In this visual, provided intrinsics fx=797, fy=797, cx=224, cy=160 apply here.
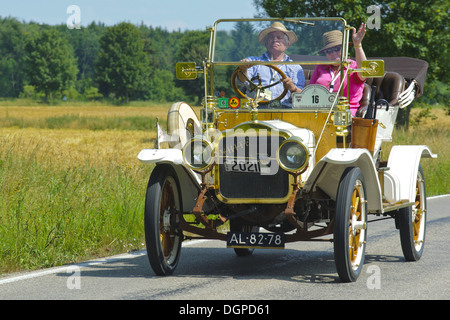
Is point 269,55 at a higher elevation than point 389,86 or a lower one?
higher

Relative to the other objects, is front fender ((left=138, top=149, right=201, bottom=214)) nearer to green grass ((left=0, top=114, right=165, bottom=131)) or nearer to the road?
the road

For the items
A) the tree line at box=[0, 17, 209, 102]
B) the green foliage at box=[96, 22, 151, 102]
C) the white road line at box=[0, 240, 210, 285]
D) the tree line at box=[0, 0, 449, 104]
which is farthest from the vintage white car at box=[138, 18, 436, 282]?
the green foliage at box=[96, 22, 151, 102]

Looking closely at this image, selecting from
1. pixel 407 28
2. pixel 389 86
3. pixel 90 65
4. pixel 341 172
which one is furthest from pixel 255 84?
pixel 90 65

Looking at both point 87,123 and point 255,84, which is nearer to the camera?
point 255,84

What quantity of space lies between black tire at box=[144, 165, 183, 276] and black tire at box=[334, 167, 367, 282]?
1.49 m

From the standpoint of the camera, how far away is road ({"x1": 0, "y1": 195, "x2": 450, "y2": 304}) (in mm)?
6230

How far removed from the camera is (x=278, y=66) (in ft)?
25.5

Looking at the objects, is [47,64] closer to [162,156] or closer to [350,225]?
[162,156]

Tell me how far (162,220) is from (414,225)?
2.97m

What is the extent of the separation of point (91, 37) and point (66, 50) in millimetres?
41362

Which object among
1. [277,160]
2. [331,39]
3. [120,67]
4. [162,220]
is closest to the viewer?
[277,160]

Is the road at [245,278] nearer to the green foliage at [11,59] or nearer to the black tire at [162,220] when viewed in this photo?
the black tire at [162,220]

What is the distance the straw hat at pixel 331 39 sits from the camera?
763 cm


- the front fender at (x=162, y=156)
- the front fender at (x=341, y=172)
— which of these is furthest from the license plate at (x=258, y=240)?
the front fender at (x=162, y=156)
